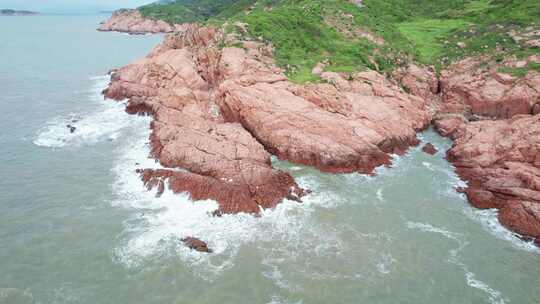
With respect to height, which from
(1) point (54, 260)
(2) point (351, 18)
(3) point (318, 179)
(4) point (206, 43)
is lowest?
(1) point (54, 260)

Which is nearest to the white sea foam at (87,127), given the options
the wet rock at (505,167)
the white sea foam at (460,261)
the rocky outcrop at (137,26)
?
the white sea foam at (460,261)

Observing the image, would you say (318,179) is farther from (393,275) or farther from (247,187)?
(393,275)

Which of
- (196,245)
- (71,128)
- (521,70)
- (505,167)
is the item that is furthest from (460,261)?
(71,128)

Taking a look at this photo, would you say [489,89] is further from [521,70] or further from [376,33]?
[376,33]

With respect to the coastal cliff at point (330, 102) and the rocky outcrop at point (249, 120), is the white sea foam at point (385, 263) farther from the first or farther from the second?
the rocky outcrop at point (249, 120)

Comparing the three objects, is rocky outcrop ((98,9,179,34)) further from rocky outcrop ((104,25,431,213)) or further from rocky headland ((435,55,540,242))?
rocky headland ((435,55,540,242))

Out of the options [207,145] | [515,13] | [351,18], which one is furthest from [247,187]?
[515,13]
